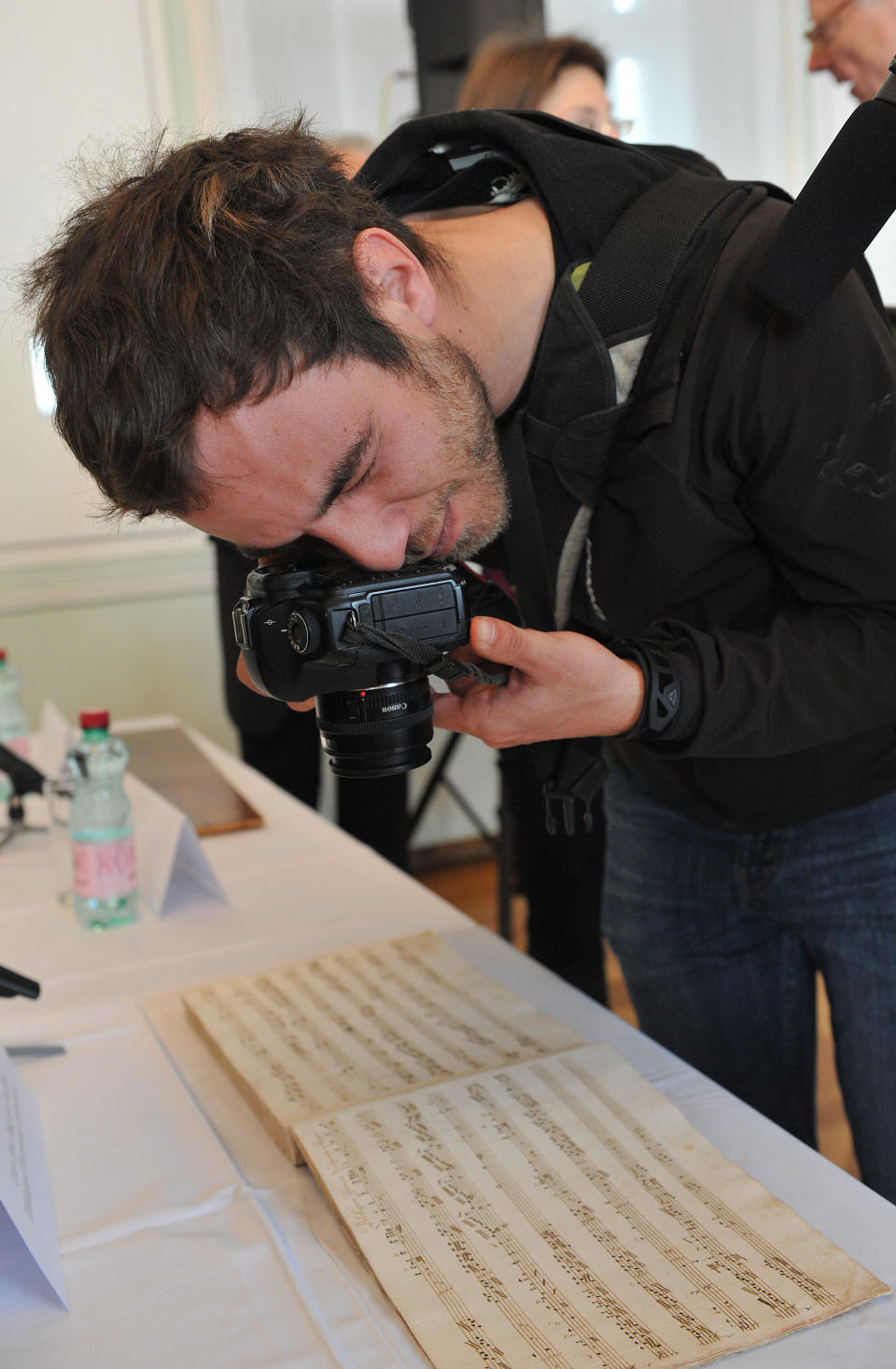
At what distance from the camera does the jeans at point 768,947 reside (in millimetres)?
889

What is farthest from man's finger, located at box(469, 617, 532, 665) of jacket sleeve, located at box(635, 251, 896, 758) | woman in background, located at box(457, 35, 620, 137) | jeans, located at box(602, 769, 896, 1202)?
woman in background, located at box(457, 35, 620, 137)

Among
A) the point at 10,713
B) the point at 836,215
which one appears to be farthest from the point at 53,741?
the point at 836,215

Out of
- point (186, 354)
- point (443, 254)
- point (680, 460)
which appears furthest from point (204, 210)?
point (680, 460)

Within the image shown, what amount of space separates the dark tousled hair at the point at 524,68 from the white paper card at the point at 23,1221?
5.38ft

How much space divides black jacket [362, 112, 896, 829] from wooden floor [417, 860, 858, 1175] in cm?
81

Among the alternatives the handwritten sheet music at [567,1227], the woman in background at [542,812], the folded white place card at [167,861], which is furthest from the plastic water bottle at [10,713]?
the handwritten sheet music at [567,1227]

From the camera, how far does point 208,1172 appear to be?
0.73 m

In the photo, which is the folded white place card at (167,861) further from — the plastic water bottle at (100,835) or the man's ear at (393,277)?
the man's ear at (393,277)

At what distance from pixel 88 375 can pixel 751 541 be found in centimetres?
46

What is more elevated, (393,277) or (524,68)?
(524,68)

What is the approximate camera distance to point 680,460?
0.80m

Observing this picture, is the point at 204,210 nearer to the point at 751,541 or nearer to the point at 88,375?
the point at 88,375

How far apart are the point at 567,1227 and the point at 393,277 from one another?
0.58 meters

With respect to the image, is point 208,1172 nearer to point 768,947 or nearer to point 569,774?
point 569,774
